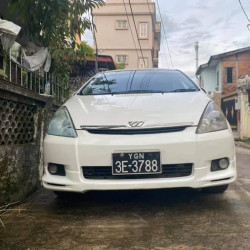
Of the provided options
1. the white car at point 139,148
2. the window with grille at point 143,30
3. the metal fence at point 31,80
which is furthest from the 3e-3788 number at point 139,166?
the window with grille at point 143,30

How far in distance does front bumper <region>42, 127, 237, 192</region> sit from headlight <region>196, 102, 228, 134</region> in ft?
0.18

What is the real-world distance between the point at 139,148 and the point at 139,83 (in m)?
1.36

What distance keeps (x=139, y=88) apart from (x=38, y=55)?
4.09m

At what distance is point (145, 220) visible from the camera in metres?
2.72

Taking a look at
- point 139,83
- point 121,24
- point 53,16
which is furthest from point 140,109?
point 121,24

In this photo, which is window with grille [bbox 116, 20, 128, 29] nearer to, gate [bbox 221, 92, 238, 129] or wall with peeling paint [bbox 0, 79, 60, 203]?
gate [bbox 221, 92, 238, 129]

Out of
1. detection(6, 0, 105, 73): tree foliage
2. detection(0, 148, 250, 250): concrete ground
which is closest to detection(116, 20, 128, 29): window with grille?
detection(6, 0, 105, 73): tree foliage

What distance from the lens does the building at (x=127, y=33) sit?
97.9 feet

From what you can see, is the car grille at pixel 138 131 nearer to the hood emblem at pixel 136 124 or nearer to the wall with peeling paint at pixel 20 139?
the hood emblem at pixel 136 124

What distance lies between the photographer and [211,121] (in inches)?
114

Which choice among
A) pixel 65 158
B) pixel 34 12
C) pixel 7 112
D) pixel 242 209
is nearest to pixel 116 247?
pixel 65 158

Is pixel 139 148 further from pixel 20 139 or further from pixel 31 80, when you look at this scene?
pixel 31 80

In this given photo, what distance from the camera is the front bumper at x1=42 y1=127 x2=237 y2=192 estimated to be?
2.68m

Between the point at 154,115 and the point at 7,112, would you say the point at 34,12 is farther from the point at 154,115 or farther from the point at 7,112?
the point at 154,115
